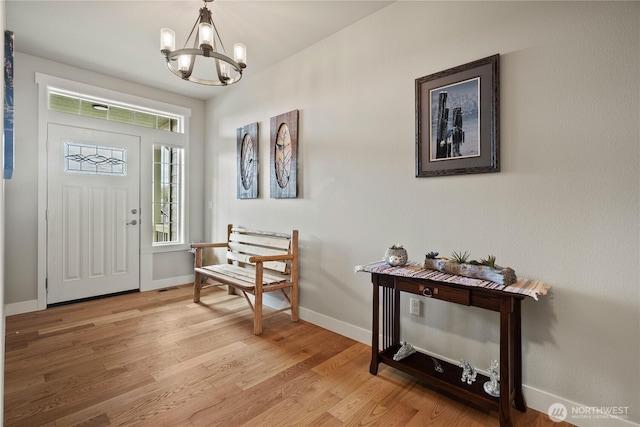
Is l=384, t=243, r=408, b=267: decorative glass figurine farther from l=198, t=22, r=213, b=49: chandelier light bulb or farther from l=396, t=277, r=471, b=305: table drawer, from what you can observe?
l=198, t=22, r=213, b=49: chandelier light bulb

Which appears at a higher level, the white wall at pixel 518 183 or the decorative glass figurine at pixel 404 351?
the white wall at pixel 518 183

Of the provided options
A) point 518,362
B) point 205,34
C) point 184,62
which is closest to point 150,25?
point 184,62

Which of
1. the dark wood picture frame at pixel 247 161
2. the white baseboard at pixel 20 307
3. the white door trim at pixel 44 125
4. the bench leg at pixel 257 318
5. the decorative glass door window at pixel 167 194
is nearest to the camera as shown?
the bench leg at pixel 257 318

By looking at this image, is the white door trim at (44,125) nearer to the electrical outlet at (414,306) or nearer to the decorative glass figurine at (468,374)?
the electrical outlet at (414,306)

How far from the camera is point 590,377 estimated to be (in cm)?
161

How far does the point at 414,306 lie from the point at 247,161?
2.52 m

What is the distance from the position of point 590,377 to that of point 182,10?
143 inches

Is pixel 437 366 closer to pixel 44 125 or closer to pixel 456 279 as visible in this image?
pixel 456 279

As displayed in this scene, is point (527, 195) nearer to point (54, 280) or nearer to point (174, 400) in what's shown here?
point (174, 400)

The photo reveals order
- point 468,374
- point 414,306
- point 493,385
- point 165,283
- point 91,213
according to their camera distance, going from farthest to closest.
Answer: point 165,283 < point 91,213 < point 414,306 < point 468,374 < point 493,385

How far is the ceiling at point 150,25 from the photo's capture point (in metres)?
2.42

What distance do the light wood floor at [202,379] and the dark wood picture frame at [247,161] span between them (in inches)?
58.3

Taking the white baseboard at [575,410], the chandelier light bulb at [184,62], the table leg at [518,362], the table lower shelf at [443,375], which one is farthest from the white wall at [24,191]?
the table leg at [518,362]

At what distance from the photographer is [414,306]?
2254 millimetres
